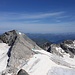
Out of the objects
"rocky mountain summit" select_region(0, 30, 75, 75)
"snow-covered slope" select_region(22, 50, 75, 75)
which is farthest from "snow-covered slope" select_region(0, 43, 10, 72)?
"snow-covered slope" select_region(22, 50, 75, 75)

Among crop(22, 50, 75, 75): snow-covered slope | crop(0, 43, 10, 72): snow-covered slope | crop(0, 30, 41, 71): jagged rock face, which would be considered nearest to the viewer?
crop(22, 50, 75, 75): snow-covered slope

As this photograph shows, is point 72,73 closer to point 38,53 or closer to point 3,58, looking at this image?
point 38,53

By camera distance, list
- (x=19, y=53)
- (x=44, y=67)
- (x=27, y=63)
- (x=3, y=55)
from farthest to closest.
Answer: (x=3, y=55) → (x=19, y=53) → (x=27, y=63) → (x=44, y=67)

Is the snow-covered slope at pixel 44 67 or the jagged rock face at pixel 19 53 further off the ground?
the jagged rock face at pixel 19 53

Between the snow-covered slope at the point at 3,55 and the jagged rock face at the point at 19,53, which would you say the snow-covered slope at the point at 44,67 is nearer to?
the jagged rock face at the point at 19,53

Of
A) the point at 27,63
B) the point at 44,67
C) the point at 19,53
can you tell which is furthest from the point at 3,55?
the point at 44,67

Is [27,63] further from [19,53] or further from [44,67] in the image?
[44,67]

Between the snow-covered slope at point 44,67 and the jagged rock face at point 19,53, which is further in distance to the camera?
the jagged rock face at point 19,53

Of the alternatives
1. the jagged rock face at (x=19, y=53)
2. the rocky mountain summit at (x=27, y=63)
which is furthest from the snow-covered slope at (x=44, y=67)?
the jagged rock face at (x=19, y=53)

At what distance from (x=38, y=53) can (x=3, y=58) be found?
31.1ft

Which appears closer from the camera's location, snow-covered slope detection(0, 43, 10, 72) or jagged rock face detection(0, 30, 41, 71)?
snow-covered slope detection(0, 43, 10, 72)

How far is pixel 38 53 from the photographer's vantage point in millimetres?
49844

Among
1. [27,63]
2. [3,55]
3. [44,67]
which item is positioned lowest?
[44,67]

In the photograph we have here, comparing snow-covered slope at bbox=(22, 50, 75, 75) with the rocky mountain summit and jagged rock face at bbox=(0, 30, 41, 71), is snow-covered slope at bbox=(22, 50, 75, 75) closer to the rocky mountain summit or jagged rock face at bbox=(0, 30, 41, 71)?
the rocky mountain summit
